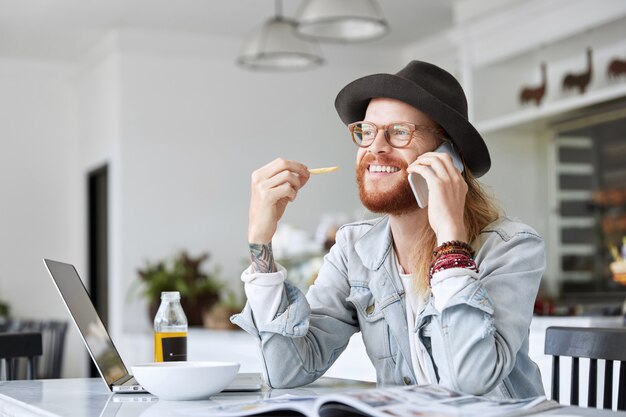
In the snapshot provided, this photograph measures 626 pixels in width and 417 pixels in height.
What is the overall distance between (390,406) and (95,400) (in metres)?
0.56

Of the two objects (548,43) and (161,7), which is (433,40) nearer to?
(548,43)

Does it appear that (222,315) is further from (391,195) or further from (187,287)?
(391,195)

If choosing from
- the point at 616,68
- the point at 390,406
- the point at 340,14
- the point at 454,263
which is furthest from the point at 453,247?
the point at 616,68

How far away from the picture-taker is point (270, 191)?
162 centimetres

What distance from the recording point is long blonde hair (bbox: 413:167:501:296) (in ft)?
5.43

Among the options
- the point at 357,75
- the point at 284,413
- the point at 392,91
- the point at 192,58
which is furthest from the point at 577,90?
the point at 284,413

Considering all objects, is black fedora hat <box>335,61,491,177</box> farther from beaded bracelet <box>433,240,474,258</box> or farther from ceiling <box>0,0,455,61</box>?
ceiling <box>0,0,455,61</box>

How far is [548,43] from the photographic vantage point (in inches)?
202

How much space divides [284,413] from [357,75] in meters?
5.79

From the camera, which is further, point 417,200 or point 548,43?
point 548,43

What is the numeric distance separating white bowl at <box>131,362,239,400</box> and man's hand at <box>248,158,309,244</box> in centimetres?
29

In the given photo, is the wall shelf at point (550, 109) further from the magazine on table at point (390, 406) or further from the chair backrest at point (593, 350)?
the magazine on table at point (390, 406)

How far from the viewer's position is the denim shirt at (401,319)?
142 centimetres

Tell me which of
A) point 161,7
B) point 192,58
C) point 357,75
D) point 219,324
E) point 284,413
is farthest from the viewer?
point 357,75
